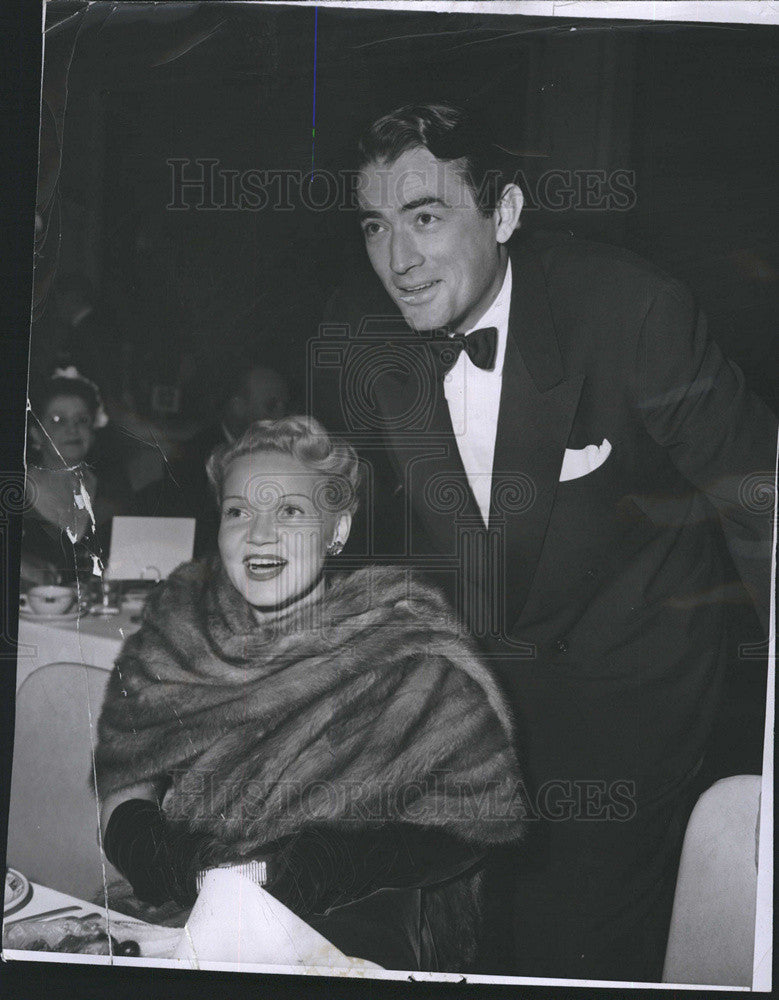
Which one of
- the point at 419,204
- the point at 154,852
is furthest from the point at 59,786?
the point at 419,204

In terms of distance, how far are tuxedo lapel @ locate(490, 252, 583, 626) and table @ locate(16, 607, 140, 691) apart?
0.75m

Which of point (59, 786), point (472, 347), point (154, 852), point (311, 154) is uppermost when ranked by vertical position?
point (311, 154)

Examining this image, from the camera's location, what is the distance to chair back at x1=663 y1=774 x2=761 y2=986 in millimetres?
1578

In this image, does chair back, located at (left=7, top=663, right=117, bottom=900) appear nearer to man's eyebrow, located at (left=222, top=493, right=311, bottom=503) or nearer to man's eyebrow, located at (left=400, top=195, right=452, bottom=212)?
man's eyebrow, located at (left=222, top=493, right=311, bottom=503)

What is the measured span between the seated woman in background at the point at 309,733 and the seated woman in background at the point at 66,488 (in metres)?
0.18

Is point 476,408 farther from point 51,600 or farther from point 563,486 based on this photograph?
point 51,600

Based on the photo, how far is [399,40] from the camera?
1.62 meters

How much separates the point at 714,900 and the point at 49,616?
1405mm

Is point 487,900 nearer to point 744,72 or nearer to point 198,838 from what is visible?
point 198,838

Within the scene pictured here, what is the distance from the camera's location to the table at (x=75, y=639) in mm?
1612

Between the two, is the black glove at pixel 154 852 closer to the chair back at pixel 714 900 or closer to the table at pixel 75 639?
the table at pixel 75 639

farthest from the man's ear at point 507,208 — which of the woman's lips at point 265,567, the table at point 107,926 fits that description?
the table at point 107,926

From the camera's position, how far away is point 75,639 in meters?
1.62

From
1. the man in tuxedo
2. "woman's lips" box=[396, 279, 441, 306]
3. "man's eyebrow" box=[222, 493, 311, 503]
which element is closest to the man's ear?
the man in tuxedo
